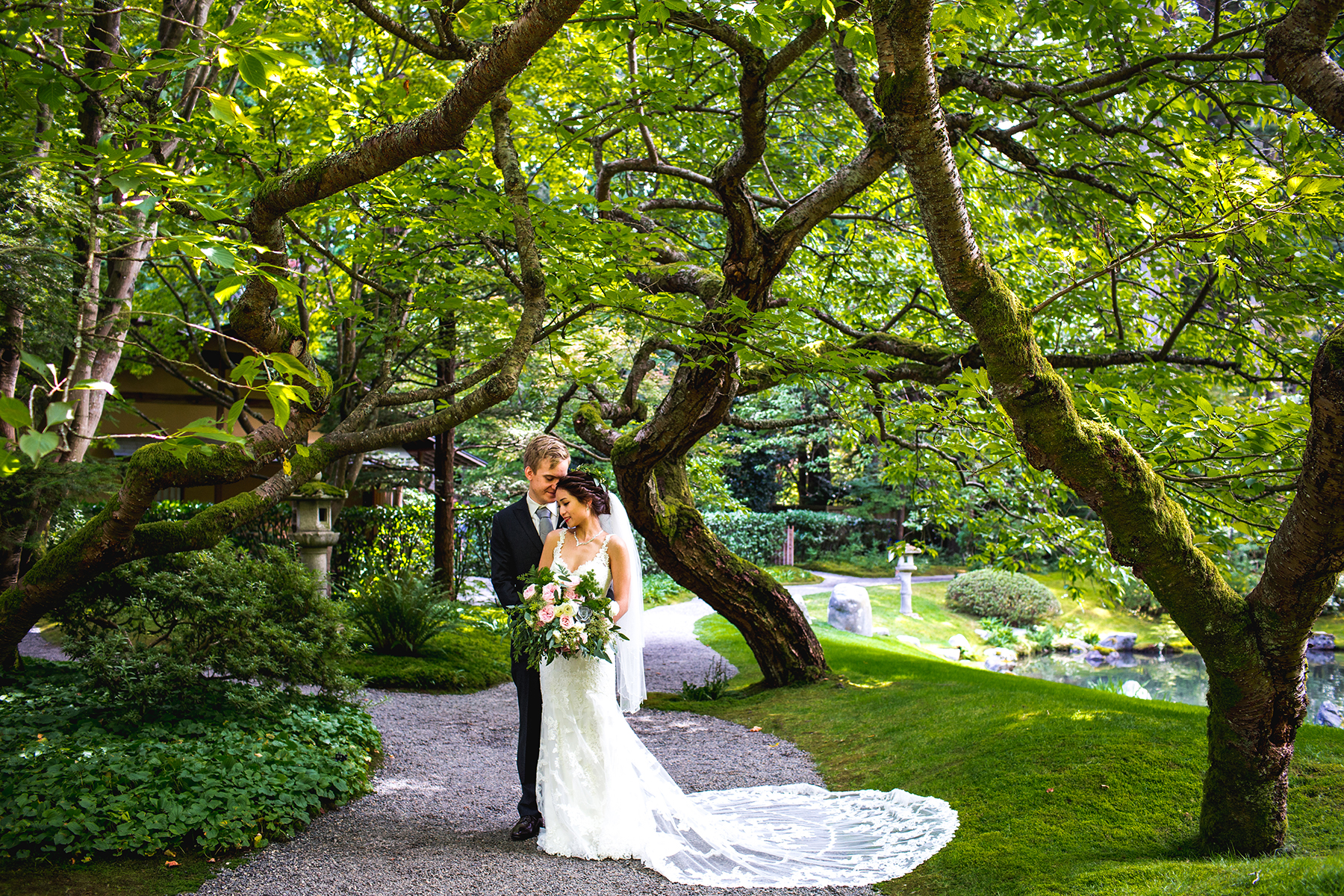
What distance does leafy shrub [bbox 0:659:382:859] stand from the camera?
12.8ft

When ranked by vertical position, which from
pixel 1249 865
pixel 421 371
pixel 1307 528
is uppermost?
pixel 421 371

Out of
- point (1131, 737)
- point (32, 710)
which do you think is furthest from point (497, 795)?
point (1131, 737)

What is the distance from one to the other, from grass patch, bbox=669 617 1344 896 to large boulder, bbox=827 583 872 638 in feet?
25.3

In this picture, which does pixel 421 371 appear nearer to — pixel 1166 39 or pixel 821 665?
pixel 821 665

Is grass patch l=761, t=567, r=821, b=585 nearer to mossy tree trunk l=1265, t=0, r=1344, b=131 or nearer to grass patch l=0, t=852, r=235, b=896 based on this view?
grass patch l=0, t=852, r=235, b=896

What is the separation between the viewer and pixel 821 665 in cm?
877

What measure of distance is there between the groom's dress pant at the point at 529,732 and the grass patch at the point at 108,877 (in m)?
1.48

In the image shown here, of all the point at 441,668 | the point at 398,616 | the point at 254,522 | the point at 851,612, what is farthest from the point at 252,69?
the point at 851,612

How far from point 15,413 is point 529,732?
3.63 m

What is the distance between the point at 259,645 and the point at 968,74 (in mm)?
6064

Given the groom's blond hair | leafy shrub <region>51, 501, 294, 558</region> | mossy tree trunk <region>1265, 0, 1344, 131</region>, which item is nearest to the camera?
mossy tree trunk <region>1265, 0, 1344, 131</region>

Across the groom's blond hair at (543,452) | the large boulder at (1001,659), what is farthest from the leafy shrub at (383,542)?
the large boulder at (1001,659)

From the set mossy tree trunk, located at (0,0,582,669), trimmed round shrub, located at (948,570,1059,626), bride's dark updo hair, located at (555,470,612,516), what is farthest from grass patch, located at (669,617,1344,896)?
trimmed round shrub, located at (948,570,1059,626)

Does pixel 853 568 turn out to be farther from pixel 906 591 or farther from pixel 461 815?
pixel 461 815
